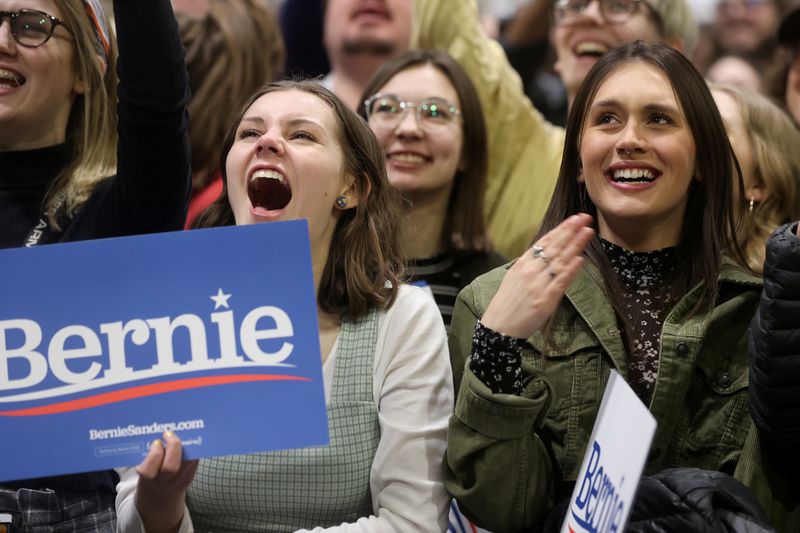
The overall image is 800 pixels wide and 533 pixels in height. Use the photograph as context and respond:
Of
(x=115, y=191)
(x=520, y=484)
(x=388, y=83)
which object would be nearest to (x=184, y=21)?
(x=388, y=83)

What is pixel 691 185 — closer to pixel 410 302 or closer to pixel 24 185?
pixel 410 302

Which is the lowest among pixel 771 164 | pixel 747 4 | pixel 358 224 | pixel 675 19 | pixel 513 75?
pixel 358 224

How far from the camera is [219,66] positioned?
13.2 feet

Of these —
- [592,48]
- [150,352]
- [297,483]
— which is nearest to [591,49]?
[592,48]

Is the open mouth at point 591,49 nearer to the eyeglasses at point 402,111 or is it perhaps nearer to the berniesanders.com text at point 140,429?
the eyeglasses at point 402,111

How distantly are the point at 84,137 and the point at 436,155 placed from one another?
123cm

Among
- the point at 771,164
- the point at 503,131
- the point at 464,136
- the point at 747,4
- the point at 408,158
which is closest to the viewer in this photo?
the point at 771,164

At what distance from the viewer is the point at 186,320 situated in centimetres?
221

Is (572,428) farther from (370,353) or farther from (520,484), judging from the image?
(370,353)

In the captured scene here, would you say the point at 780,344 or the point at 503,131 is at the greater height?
the point at 503,131

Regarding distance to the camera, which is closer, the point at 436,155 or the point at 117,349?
the point at 117,349

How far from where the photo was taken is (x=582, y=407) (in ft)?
8.53

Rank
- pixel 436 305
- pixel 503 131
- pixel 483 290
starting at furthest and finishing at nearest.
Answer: pixel 503 131 → pixel 436 305 → pixel 483 290

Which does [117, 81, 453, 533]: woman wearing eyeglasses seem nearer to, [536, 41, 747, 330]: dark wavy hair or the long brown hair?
[536, 41, 747, 330]: dark wavy hair
